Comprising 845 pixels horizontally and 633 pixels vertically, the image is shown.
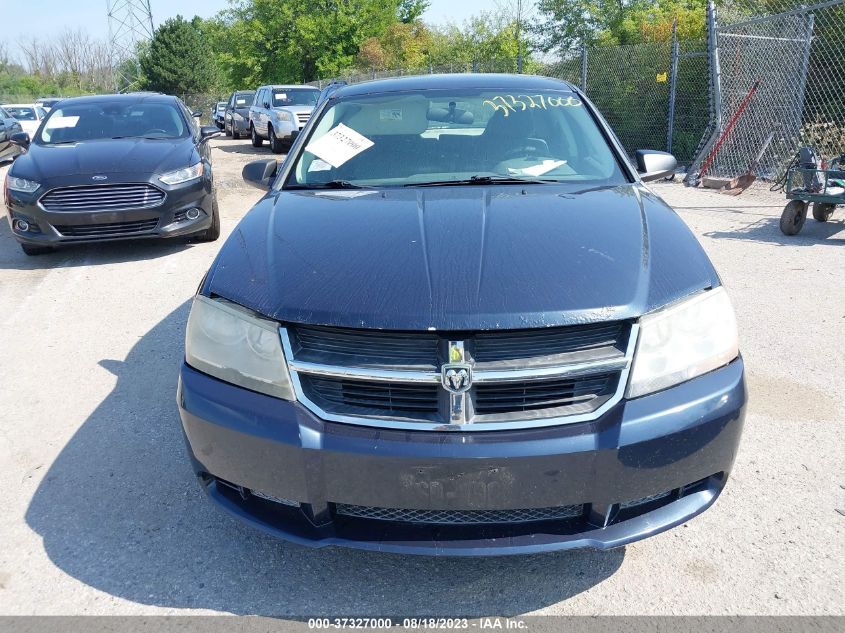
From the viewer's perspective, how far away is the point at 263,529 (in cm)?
225

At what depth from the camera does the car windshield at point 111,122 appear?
807 centimetres

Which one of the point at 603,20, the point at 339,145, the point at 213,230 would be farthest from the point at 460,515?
the point at 603,20

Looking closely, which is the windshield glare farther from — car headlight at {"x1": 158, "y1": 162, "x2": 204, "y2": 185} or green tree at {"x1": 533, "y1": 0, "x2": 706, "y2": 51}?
car headlight at {"x1": 158, "y1": 162, "x2": 204, "y2": 185}

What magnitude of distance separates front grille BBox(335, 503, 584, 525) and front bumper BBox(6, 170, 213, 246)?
18.5ft

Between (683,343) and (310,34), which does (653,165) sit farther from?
(310,34)

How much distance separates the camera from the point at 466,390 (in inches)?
81.2

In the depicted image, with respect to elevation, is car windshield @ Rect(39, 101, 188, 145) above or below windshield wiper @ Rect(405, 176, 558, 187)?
below

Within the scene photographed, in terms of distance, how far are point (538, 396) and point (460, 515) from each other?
0.42 meters

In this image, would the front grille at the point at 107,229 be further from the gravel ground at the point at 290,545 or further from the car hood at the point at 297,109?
the car hood at the point at 297,109

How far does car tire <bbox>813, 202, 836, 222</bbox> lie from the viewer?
7.82 metres

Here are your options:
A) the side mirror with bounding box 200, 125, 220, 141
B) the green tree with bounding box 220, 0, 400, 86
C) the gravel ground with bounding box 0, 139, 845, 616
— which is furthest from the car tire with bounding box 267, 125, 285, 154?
the green tree with bounding box 220, 0, 400, 86

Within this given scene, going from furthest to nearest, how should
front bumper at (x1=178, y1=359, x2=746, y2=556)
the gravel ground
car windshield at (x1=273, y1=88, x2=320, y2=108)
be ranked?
1. car windshield at (x1=273, y1=88, x2=320, y2=108)
2. the gravel ground
3. front bumper at (x1=178, y1=359, x2=746, y2=556)

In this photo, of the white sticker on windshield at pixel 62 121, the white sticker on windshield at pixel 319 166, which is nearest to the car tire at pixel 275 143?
the white sticker on windshield at pixel 62 121

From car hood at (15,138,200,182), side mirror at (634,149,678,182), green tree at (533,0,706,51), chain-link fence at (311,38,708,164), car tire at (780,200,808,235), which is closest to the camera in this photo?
side mirror at (634,149,678,182)
